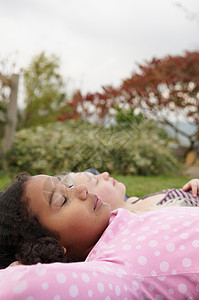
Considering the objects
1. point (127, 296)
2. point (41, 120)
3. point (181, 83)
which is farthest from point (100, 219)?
point (41, 120)

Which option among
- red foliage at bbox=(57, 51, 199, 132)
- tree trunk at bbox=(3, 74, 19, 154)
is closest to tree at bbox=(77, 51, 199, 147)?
red foliage at bbox=(57, 51, 199, 132)

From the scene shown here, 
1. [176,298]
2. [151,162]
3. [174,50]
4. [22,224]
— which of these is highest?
[174,50]

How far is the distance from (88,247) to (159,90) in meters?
8.98

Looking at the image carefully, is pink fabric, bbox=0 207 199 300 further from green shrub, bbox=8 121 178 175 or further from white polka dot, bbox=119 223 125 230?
green shrub, bbox=8 121 178 175

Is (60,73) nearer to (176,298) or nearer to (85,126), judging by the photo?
(85,126)

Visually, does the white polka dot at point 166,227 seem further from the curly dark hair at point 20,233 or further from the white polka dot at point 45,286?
the white polka dot at point 45,286

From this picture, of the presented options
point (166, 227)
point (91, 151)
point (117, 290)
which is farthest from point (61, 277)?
point (91, 151)

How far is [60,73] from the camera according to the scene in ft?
45.2

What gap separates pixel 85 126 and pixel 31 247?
6600mm

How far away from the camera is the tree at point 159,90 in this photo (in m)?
9.78

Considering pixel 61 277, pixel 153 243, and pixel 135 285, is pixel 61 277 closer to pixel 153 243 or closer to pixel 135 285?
pixel 135 285

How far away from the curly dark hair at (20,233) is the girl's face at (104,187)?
0.75 metres

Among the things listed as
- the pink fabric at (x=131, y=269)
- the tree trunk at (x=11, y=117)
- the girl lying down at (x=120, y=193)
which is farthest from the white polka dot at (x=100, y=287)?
the tree trunk at (x=11, y=117)

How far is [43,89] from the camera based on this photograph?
Answer: 13109 mm
